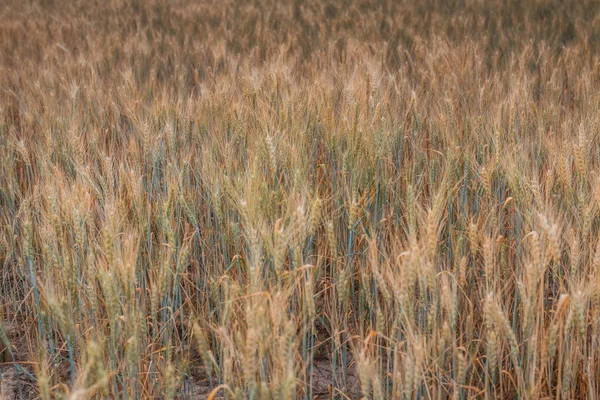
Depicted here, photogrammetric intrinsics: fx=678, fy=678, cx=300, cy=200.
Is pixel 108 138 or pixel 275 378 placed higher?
pixel 275 378

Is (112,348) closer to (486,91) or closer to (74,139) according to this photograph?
(74,139)

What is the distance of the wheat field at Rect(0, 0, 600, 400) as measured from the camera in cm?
133

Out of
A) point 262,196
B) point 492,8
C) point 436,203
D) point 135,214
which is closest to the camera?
point 436,203

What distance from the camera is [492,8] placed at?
600cm

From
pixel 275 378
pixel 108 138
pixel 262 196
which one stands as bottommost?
pixel 108 138

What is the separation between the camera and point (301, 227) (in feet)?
4.54

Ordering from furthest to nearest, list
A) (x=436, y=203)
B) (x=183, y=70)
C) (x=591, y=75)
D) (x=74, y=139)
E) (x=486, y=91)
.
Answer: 1. (x=183, y=70)
2. (x=591, y=75)
3. (x=486, y=91)
4. (x=74, y=139)
5. (x=436, y=203)

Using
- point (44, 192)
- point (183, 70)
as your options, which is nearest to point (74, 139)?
point (44, 192)

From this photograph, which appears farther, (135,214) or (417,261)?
(135,214)

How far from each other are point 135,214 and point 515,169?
3.28 feet

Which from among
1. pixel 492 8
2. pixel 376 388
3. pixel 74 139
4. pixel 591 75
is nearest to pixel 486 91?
pixel 591 75

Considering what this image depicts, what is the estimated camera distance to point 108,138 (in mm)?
3033

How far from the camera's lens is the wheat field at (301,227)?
4.37 feet

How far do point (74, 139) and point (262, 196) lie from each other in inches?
28.2
